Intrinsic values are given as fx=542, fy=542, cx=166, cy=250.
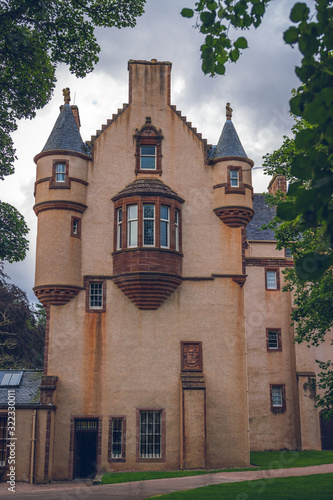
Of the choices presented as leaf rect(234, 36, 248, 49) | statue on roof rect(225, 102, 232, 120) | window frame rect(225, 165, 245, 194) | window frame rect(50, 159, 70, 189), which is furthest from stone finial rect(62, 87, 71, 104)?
leaf rect(234, 36, 248, 49)

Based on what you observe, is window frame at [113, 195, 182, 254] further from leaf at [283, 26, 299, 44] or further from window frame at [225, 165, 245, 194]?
leaf at [283, 26, 299, 44]

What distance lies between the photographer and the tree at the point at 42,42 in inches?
671

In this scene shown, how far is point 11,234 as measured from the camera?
86.8 feet

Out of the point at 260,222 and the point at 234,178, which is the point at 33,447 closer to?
the point at 234,178

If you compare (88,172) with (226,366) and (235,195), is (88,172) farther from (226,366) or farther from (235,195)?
(226,366)

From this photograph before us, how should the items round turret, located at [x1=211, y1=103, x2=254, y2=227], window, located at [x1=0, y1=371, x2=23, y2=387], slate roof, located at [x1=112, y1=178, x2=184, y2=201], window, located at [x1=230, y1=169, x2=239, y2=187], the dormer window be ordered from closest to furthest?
window, located at [x1=0, y1=371, x2=23, y2=387], slate roof, located at [x1=112, y1=178, x2=184, y2=201], round turret, located at [x1=211, y1=103, x2=254, y2=227], window, located at [x1=230, y1=169, x2=239, y2=187], the dormer window

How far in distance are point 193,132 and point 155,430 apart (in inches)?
586

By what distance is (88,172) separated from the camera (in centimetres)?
2736

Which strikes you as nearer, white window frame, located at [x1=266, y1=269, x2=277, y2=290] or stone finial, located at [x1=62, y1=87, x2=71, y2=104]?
stone finial, located at [x1=62, y1=87, x2=71, y2=104]

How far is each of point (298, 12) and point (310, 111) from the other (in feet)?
4.55

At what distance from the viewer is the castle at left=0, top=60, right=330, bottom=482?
24.2m

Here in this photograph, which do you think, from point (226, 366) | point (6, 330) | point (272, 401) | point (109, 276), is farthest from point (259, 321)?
point (6, 330)

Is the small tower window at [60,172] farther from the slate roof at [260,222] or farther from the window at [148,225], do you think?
the slate roof at [260,222]

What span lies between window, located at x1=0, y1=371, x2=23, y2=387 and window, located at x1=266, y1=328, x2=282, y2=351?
1733 cm
